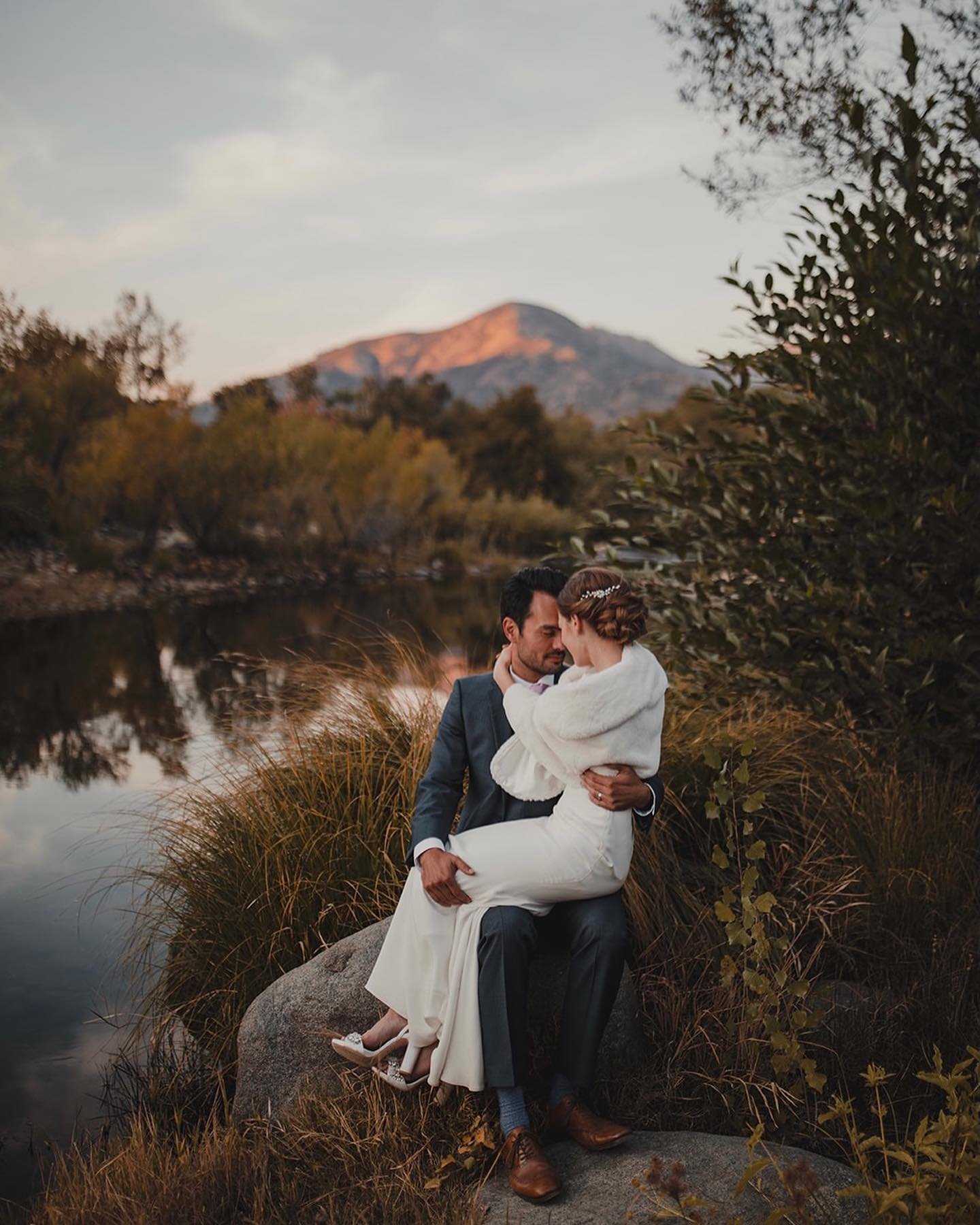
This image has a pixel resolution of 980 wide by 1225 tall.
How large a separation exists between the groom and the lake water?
6.29 feet

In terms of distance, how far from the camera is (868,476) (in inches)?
202

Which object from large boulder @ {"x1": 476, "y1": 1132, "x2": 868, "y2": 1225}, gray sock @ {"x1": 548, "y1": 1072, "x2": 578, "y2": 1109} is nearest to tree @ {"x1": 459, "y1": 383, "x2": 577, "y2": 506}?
gray sock @ {"x1": 548, "y1": 1072, "x2": 578, "y2": 1109}

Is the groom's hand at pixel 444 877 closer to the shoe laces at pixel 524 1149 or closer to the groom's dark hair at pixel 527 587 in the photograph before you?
the shoe laces at pixel 524 1149

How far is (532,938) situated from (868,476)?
3095 millimetres

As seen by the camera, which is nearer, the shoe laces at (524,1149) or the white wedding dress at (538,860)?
the shoe laces at (524,1149)

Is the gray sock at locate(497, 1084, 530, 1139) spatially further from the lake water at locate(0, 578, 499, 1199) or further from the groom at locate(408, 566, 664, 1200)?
the lake water at locate(0, 578, 499, 1199)

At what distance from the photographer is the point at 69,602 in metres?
22.5

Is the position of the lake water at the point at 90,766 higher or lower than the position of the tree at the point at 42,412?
lower

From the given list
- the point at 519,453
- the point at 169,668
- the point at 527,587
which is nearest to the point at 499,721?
the point at 527,587

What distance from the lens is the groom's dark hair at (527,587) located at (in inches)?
132

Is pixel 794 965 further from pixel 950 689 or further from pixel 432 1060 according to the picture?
pixel 950 689

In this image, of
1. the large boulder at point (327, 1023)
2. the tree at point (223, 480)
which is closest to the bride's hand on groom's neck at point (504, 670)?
the large boulder at point (327, 1023)

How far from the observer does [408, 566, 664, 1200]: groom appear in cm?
284

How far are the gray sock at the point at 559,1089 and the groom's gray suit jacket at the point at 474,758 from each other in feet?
2.51
